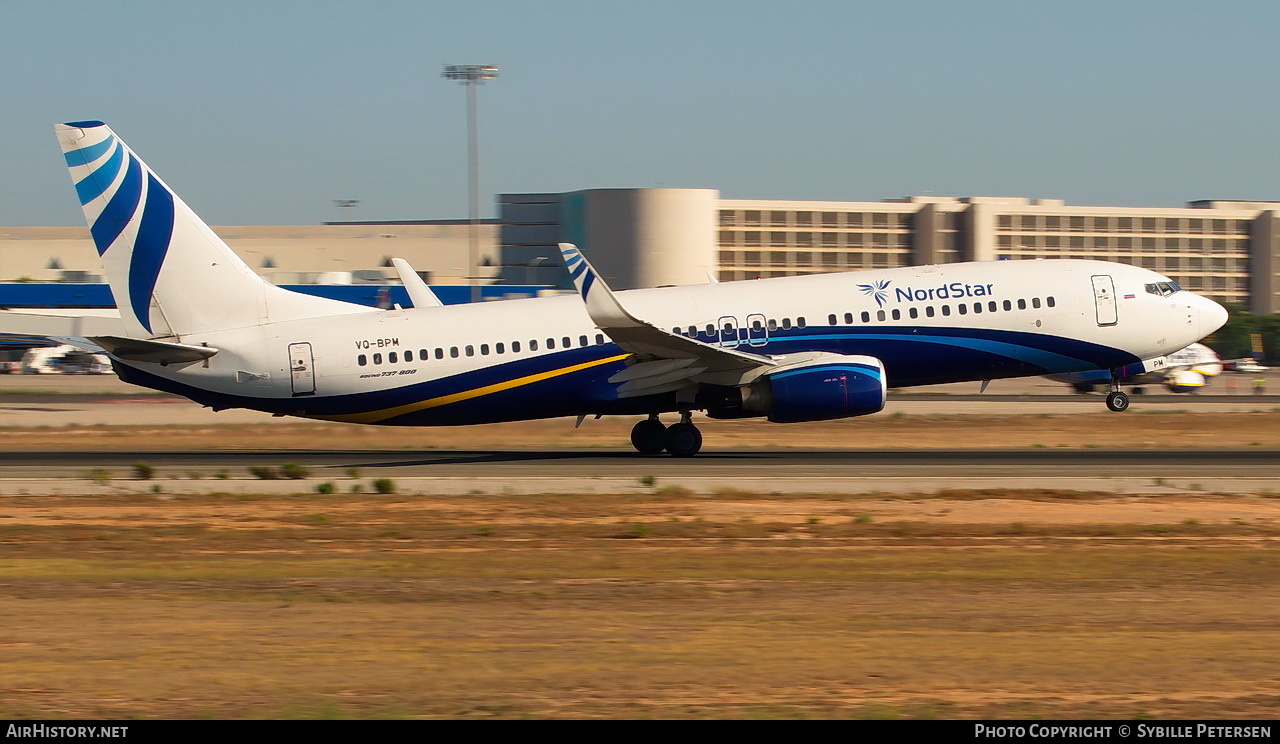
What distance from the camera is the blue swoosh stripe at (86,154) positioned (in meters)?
30.1

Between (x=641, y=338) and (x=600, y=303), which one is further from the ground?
(x=600, y=303)

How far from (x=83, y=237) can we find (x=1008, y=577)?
15786 centimetres

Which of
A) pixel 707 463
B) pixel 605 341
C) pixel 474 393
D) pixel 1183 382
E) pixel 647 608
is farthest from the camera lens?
pixel 1183 382

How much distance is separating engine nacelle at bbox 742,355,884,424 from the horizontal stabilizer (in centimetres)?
1336

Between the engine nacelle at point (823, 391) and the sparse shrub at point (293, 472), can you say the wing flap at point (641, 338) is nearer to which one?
the engine nacelle at point (823, 391)

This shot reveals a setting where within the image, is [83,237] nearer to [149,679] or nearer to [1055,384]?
[1055,384]

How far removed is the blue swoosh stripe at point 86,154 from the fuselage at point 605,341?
475 cm

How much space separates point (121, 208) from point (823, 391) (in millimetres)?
17092

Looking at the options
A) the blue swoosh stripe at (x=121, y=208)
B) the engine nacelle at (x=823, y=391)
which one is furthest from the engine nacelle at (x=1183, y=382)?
the blue swoosh stripe at (x=121, y=208)

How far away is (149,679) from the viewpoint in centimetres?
1078

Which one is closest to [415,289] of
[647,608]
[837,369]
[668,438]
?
[668,438]

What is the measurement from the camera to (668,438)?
32938 mm

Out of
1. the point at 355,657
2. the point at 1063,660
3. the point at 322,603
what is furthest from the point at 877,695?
the point at 322,603

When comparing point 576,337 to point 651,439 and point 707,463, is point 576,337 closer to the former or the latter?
point 651,439
